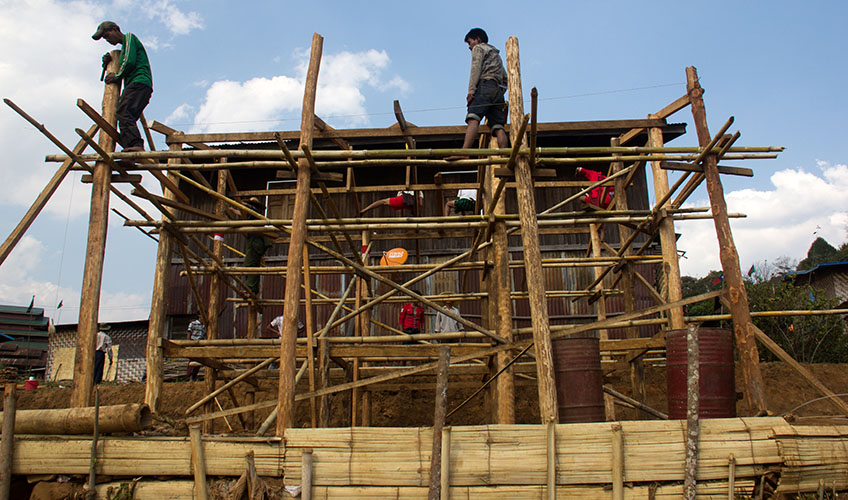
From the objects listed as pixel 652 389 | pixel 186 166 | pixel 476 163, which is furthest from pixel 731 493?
pixel 652 389

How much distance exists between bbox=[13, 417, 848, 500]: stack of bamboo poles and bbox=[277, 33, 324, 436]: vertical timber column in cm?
54

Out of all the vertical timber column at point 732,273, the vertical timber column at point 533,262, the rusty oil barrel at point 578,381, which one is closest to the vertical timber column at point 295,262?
the vertical timber column at point 533,262

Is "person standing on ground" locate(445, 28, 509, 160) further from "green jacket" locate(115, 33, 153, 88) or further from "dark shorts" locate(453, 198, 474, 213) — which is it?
"green jacket" locate(115, 33, 153, 88)

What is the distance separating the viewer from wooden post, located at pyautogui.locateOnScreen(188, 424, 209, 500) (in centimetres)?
514

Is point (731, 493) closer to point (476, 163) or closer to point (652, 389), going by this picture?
point (476, 163)

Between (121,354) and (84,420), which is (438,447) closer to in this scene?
(84,420)

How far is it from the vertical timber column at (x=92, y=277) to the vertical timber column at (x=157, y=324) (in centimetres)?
64

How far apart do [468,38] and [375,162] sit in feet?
10.5

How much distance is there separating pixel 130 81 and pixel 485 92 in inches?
178

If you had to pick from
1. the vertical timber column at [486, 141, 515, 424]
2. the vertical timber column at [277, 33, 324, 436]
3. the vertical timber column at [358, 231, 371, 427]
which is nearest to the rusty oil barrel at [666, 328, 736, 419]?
the vertical timber column at [486, 141, 515, 424]

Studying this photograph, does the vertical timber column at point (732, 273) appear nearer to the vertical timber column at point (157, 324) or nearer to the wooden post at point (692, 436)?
the wooden post at point (692, 436)

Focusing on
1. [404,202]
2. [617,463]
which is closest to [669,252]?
[617,463]

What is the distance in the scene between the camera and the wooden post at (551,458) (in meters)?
5.03

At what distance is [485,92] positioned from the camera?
809 centimetres
